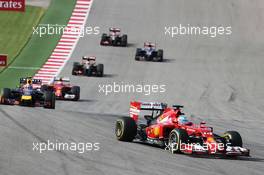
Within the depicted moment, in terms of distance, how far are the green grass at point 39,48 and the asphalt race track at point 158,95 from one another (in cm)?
178

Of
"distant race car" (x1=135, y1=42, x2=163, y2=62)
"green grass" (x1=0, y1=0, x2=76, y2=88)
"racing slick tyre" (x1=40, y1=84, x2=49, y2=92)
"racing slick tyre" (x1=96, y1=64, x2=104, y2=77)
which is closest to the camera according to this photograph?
"racing slick tyre" (x1=40, y1=84, x2=49, y2=92)

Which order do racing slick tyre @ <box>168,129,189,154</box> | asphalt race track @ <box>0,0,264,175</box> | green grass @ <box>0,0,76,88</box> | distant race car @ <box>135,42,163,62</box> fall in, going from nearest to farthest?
1. asphalt race track @ <box>0,0,264,175</box>
2. racing slick tyre @ <box>168,129,189,154</box>
3. green grass @ <box>0,0,76,88</box>
4. distant race car @ <box>135,42,163,62</box>

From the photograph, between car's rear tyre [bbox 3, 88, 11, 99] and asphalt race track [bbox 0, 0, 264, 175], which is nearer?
asphalt race track [bbox 0, 0, 264, 175]

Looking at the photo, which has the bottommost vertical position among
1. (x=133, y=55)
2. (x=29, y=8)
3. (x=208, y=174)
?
(x=208, y=174)

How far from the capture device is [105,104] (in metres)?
33.2

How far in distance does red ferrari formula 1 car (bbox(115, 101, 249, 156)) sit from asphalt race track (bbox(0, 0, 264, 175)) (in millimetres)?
290

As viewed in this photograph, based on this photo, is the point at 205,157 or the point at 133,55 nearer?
the point at 205,157

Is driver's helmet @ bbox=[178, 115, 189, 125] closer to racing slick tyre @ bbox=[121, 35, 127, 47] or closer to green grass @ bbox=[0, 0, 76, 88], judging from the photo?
green grass @ bbox=[0, 0, 76, 88]

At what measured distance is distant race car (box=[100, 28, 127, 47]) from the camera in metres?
46.8

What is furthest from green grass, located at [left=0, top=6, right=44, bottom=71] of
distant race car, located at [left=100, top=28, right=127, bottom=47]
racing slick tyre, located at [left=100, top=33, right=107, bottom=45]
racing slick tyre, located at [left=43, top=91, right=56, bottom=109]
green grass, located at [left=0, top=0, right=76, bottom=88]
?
racing slick tyre, located at [left=43, top=91, right=56, bottom=109]

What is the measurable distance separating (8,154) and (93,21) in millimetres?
34495

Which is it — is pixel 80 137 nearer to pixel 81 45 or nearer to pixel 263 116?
pixel 263 116

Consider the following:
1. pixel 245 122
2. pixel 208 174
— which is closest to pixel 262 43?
pixel 245 122

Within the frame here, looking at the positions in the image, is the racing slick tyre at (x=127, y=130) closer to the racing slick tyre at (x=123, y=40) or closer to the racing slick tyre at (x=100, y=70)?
the racing slick tyre at (x=100, y=70)
